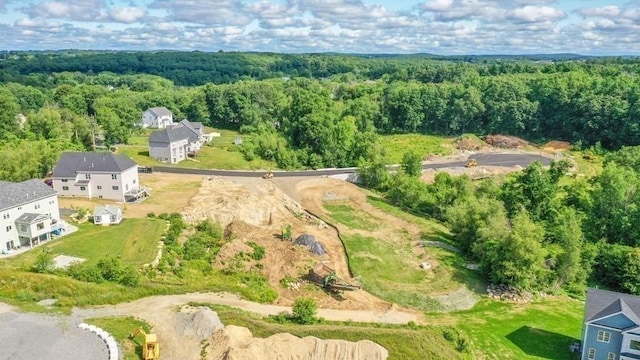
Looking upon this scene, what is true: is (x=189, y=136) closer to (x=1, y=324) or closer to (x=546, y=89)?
(x=1, y=324)

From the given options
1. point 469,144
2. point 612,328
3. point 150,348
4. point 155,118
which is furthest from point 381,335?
point 155,118

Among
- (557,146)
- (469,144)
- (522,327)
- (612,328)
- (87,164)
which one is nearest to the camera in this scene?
(612,328)

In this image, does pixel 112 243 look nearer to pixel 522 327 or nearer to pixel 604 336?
pixel 522 327

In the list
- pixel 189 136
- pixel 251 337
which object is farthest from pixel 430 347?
pixel 189 136

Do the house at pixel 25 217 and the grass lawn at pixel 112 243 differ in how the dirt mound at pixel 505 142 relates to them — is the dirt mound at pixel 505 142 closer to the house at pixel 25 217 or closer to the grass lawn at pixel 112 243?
the grass lawn at pixel 112 243

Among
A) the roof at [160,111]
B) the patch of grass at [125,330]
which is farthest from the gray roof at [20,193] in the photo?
the roof at [160,111]

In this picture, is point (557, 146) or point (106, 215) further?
point (557, 146)

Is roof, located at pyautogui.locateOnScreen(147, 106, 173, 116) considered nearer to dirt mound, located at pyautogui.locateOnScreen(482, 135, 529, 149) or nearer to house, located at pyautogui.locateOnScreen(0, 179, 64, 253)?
house, located at pyautogui.locateOnScreen(0, 179, 64, 253)
